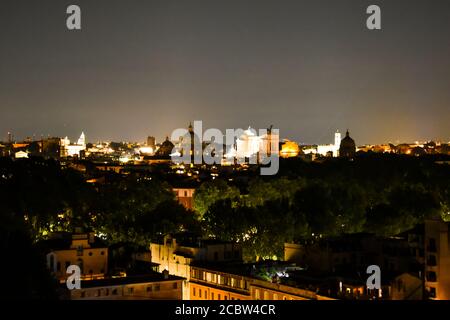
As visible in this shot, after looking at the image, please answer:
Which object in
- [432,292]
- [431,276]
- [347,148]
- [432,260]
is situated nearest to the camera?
[432,292]

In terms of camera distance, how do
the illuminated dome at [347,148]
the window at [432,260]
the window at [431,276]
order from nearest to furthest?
the window at [431,276] < the window at [432,260] < the illuminated dome at [347,148]

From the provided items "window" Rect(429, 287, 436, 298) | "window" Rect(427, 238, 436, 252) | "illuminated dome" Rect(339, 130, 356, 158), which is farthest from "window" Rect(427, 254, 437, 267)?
"illuminated dome" Rect(339, 130, 356, 158)

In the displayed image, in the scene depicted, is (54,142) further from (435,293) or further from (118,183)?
(435,293)

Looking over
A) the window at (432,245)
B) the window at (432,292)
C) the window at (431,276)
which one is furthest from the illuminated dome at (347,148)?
the window at (432,292)

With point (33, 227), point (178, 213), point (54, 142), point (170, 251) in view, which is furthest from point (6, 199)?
point (54, 142)

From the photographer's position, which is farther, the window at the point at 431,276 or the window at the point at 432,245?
the window at the point at 432,245

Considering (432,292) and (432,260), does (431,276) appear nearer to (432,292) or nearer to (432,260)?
(432,260)

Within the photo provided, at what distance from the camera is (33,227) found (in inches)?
1748

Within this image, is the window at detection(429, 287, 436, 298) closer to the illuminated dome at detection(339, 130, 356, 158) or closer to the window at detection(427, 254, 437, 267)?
the window at detection(427, 254, 437, 267)

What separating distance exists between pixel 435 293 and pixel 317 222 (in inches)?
632

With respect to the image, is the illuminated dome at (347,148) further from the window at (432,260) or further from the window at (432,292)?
the window at (432,292)

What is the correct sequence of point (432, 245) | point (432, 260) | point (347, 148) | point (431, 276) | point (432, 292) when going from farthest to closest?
point (347, 148)
point (432, 245)
point (432, 260)
point (431, 276)
point (432, 292)

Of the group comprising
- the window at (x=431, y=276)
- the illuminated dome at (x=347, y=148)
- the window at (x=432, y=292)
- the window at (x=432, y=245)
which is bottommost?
the window at (x=432, y=292)

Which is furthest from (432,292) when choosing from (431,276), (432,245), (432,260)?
(432,245)
